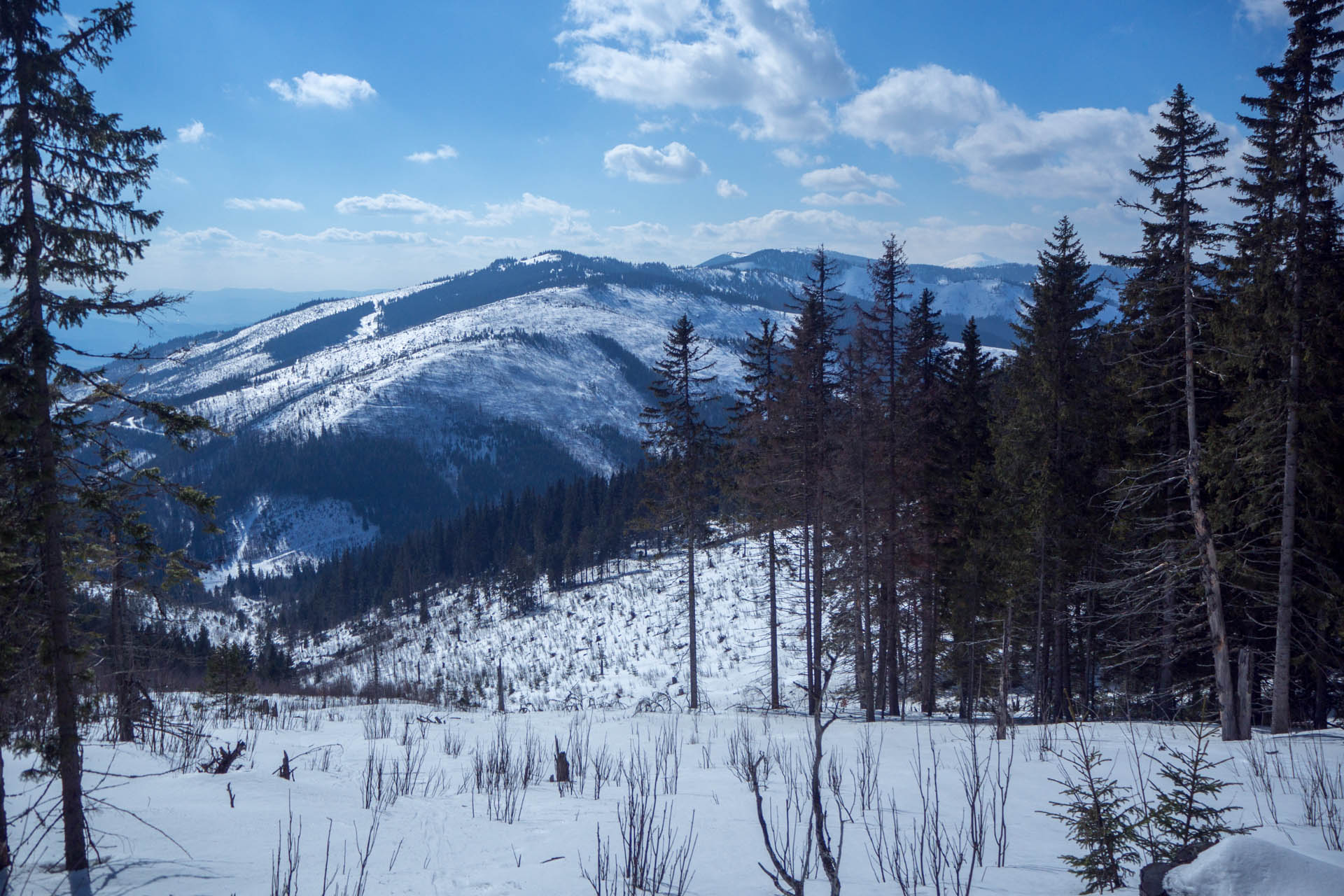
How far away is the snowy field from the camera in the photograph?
4648 mm

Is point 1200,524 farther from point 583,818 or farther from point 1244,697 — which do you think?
point 583,818

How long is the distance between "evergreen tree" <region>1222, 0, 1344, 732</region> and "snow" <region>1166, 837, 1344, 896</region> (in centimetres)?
1173

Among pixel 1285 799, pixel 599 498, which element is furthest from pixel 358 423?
pixel 1285 799

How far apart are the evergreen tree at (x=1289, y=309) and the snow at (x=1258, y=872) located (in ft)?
38.5

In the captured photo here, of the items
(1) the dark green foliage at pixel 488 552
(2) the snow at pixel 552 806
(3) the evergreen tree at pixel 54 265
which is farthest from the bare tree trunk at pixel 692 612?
(1) the dark green foliage at pixel 488 552

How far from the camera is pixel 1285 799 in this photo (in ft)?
21.2

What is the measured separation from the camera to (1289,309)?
12.0m

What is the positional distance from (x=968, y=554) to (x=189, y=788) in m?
19.5

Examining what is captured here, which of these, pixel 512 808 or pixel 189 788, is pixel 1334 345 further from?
pixel 189 788

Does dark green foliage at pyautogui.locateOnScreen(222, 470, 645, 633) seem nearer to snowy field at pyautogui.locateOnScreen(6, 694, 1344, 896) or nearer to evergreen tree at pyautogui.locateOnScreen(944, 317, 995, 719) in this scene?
evergreen tree at pyautogui.locateOnScreen(944, 317, 995, 719)

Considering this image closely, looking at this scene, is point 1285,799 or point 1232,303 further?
point 1232,303

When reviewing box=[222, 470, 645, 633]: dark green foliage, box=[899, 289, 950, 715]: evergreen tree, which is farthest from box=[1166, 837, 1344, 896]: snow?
box=[222, 470, 645, 633]: dark green foliage

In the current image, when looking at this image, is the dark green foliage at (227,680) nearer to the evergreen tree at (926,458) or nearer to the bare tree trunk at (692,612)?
the bare tree trunk at (692,612)

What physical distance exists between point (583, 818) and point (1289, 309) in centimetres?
1428
